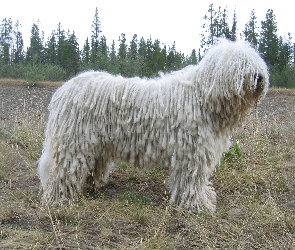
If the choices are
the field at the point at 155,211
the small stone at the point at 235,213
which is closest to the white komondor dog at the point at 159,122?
the small stone at the point at 235,213

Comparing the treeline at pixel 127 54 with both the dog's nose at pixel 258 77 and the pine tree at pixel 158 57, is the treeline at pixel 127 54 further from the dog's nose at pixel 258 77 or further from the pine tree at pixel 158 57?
the dog's nose at pixel 258 77

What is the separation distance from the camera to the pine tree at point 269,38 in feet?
97.1

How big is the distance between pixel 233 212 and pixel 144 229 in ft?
3.36

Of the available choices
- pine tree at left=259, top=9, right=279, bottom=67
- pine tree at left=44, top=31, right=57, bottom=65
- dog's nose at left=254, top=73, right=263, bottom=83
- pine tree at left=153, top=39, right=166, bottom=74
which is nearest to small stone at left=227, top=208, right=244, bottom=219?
dog's nose at left=254, top=73, right=263, bottom=83

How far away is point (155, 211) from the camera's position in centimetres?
407

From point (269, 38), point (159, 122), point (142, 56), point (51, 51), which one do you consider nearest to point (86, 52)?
point (51, 51)

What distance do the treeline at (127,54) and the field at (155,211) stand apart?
14876mm

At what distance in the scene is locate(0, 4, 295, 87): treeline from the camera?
26219 millimetres

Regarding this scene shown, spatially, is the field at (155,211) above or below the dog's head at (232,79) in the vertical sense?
below

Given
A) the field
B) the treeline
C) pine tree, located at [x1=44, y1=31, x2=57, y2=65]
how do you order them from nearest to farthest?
1. the field
2. the treeline
3. pine tree, located at [x1=44, y1=31, x2=57, y2=65]

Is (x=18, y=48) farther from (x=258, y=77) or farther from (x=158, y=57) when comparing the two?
(x=258, y=77)

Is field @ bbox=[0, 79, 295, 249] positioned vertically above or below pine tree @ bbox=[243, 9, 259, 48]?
below

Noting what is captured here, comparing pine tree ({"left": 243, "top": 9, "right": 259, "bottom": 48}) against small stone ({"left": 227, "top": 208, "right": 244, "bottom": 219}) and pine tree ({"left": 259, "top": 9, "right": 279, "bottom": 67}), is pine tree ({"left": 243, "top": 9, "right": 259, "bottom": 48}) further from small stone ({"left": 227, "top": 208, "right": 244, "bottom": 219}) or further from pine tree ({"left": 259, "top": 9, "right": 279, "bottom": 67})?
small stone ({"left": 227, "top": 208, "right": 244, "bottom": 219})

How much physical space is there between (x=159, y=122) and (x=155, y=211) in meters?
0.85
